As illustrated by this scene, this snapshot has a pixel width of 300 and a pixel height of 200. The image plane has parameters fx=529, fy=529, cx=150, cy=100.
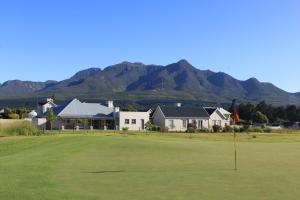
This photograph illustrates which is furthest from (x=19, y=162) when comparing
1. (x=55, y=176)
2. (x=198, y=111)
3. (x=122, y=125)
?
(x=198, y=111)

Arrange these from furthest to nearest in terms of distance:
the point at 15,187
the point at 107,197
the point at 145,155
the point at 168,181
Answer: the point at 145,155 < the point at 168,181 < the point at 15,187 < the point at 107,197

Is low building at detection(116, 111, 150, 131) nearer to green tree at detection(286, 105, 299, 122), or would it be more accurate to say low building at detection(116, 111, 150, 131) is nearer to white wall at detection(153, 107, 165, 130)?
white wall at detection(153, 107, 165, 130)

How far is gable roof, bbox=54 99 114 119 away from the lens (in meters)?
88.1

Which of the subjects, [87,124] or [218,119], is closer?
[87,124]

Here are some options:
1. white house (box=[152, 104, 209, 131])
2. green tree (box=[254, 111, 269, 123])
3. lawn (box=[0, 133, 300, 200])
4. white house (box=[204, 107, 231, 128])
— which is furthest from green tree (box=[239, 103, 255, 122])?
lawn (box=[0, 133, 300, 200])

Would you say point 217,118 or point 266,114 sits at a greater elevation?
point 266,114

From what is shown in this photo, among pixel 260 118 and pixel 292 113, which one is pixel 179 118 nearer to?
pixel 260 118

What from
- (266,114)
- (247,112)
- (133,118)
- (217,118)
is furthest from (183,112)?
(266,114)

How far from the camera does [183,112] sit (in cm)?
9575

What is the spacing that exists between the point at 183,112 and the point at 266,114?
44520 mm

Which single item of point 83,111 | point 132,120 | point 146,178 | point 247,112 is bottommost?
point 146,178

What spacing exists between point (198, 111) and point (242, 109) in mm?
36122

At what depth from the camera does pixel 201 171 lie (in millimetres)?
17203

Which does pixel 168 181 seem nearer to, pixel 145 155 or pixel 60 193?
→ pixel 60 193
